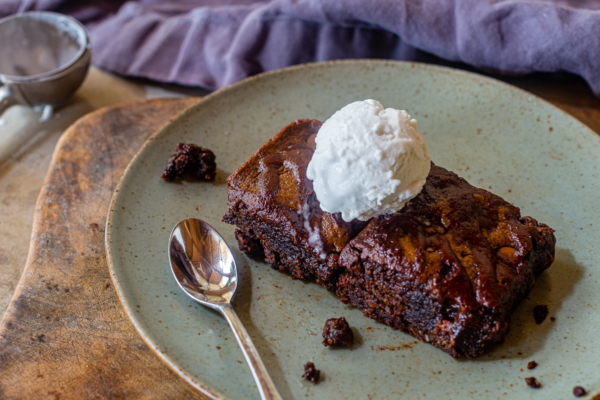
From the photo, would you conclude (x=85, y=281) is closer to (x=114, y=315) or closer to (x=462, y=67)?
(x=114, y=315)

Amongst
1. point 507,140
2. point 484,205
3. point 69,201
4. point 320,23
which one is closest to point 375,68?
point 320,23

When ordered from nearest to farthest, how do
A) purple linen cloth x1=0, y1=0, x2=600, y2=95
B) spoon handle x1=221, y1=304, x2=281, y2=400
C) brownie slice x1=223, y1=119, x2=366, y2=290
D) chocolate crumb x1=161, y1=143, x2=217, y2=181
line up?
spoon handle x1=221, y1=304, x2=281, y2=400 < brownie slice x1=223, y1=119, x2=366, y2=290 < chocolate crumb x1=161, y1=143, x2=217, y2=181 < purple linen cloth x1=0, y1=0, x2=600, y2=95

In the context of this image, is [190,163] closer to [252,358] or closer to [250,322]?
[250,322]

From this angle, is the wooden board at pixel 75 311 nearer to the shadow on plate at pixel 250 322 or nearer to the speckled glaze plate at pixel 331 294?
the speckled glaze plate at pixel 331 294

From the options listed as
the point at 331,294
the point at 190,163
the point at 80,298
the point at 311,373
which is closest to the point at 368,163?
the point at 331,294

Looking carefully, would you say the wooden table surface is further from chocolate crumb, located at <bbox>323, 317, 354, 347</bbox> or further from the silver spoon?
chocolate crumb, located at <bbox>323, 317, 354, 347</bbox>

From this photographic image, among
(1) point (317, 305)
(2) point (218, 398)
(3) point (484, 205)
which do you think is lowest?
(1) point (317, 305)

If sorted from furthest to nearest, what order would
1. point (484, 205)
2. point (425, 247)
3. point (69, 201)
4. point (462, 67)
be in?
point (462, 67), point (69, 201), point (484, 205), point (425, 247)

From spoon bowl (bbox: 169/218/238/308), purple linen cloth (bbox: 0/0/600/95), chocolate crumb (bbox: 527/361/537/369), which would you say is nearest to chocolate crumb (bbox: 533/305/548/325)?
chocolate crumb (bbox: 527/361/537/369)
